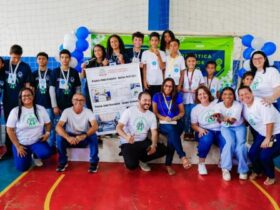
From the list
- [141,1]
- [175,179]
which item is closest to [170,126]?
[175,179]

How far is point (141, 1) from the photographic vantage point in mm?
7266

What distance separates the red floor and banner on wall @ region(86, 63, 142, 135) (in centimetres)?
77

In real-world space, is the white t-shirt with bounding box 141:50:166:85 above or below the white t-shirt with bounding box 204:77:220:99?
above

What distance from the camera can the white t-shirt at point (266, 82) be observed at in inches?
158

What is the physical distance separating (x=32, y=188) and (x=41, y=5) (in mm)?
5390

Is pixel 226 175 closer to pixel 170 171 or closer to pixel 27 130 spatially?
pixel 170 171

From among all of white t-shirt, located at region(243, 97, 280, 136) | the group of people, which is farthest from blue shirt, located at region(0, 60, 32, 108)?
white t-shirt, located at region(243, 97, 280, 136)

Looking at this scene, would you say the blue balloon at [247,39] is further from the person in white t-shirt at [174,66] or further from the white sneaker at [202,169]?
the white sneaker at [202,169]

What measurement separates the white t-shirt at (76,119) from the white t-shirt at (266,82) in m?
2.17

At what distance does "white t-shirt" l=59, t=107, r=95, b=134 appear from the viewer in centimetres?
416

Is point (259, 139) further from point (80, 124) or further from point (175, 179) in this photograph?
point (80, 124)

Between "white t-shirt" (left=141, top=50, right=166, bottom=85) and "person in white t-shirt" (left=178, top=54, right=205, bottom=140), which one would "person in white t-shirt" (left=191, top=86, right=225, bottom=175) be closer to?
"person in white t-shirt" (left=178, top=54, right=205, bottom=140)

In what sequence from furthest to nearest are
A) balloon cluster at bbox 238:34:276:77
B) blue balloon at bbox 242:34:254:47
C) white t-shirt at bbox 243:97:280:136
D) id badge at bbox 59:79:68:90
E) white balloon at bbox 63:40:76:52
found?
blue balloon at bbox 242:34:254:47 → balloon cluster at bbox 238:34:276:77 → white balloon at bbox 63:40:76:52 → id badge at bbox 59:79:68:90 → white t-shirt at bbox 243:97:280:136

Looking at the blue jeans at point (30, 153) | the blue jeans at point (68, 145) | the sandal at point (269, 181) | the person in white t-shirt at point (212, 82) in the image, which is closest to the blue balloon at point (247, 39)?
the person in white t-shirt at point (212, 82)
